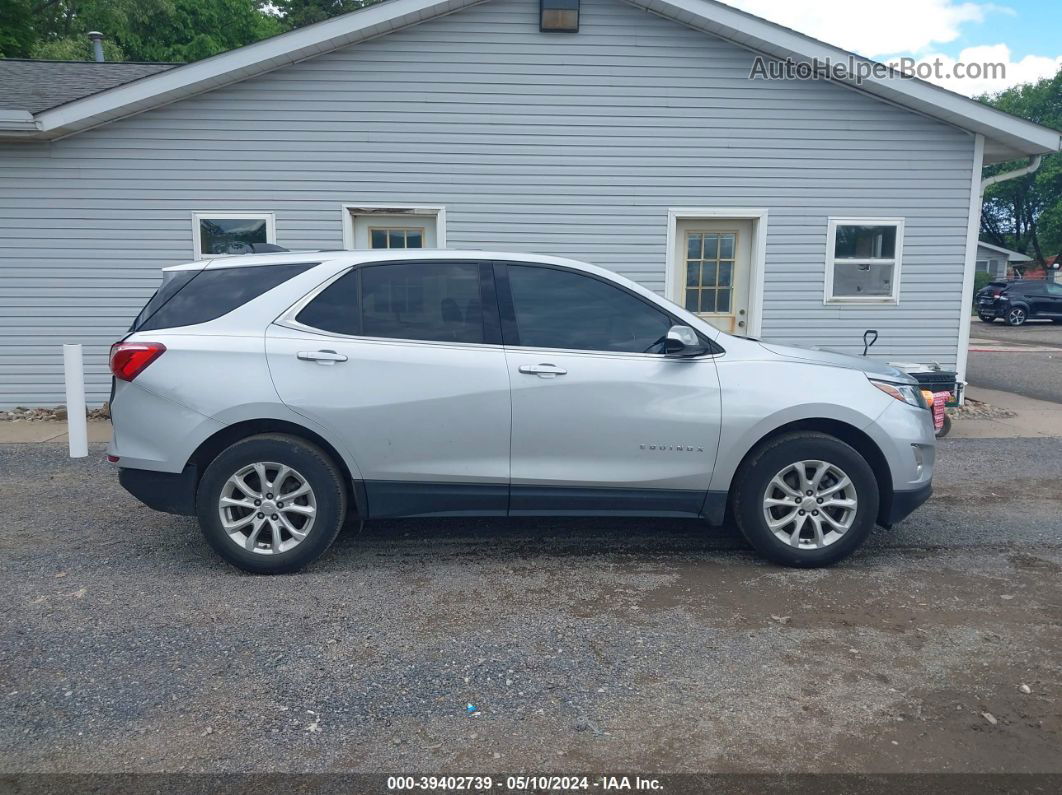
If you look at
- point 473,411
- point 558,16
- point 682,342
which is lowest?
point 473,411

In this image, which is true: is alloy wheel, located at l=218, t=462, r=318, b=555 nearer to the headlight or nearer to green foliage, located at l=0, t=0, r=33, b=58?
the headlight

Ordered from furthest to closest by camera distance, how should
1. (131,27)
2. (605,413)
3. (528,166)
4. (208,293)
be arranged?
(131,27), (528,166), (208,293), (605,413)

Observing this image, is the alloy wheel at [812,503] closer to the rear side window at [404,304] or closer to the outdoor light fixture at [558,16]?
the rear side window at [404,304]

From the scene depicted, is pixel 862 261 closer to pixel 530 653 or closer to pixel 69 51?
pixel 530 653

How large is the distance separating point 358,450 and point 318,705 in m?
1.56

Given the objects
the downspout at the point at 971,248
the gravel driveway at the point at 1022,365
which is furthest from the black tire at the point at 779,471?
the gravel driveway at the point at 1022,365

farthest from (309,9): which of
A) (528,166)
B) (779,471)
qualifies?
(779,471)

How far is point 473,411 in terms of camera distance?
4477mm

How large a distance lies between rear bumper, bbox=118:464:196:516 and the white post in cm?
291

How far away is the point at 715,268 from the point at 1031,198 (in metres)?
51.7

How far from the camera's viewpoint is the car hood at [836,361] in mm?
4738

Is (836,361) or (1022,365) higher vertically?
(836,361)

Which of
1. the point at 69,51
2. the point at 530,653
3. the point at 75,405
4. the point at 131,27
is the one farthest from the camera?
the point at 131,27

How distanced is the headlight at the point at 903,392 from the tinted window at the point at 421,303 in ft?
7.59
